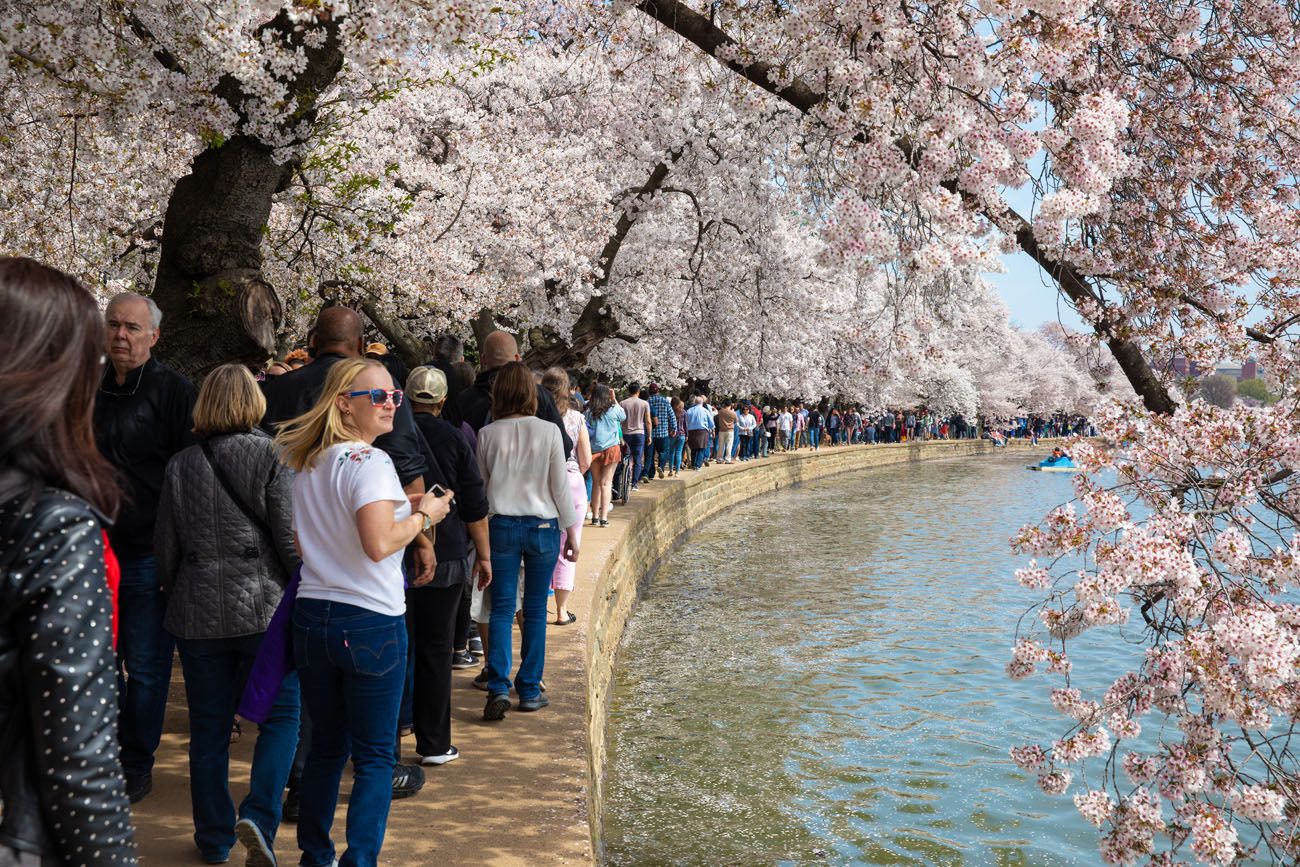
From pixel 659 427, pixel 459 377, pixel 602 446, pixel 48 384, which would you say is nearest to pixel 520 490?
pixel 459 377

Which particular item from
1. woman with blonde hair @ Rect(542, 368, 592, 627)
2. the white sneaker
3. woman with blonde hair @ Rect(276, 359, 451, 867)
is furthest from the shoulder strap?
woman with blonde hair @ Rect(542, 368, 592, 627)

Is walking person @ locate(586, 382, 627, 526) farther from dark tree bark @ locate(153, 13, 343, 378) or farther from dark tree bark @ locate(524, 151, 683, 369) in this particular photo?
dark tree bark @ locate(524, 151, 683, 369)

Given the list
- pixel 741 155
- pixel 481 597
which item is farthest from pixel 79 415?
pixel 741 155

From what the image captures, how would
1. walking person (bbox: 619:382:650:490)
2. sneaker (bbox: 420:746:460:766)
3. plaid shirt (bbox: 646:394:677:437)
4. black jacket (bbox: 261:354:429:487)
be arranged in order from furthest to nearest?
plaid shirt (bbox: 646:394:677:437), walking person (bbox: 619:382:650:490), sneaker (bbox: 420:746:460:766), black jacket (bbox: 261:354:429:487)

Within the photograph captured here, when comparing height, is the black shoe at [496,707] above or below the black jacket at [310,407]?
below

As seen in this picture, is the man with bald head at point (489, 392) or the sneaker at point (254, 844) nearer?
the sneaker at point (254, 844)

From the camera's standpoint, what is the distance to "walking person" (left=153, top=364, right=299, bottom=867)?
403 cm

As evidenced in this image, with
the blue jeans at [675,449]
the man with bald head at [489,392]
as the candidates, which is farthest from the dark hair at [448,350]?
the blue jeans at [675,449]

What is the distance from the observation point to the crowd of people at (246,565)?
1.65 meters

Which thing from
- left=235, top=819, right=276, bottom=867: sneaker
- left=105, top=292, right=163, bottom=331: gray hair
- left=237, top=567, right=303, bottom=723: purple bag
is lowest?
left=235, top=819, right=276, bottom=867: sneaker

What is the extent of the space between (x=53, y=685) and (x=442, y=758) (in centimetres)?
379

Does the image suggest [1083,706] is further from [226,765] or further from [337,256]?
[337,256]

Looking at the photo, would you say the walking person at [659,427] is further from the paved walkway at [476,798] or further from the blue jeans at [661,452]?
the paved walkway at [476,798]

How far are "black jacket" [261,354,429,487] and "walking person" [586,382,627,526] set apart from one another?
8.62 metres
